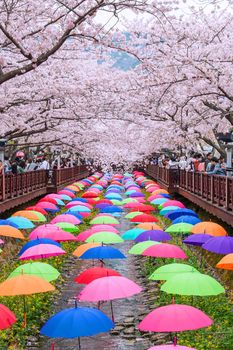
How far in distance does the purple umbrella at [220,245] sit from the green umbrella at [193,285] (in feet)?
11.7

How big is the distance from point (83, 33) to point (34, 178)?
874 inches

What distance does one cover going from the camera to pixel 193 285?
9.56 m

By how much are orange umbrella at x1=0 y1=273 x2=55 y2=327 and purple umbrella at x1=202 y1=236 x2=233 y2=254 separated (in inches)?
184

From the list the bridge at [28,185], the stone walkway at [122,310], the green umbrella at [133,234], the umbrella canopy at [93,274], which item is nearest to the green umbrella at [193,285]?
the stone walkway at [122,310]

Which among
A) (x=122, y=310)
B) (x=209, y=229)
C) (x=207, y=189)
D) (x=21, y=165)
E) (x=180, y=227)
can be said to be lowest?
(x=122, y=310)

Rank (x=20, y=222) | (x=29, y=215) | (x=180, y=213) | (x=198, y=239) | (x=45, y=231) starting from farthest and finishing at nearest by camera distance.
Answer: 1. (x=180, y=213)
2. (x=29, y=215)
3. (x=20, y=222)
4. (x=45, y=231)
5. (x=198, y=239)

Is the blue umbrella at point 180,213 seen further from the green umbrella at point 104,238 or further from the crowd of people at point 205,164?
the green umbrella at point 104,238

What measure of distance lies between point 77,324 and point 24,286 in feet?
7.52

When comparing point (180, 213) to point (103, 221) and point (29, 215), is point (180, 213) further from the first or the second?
point (29, 215)

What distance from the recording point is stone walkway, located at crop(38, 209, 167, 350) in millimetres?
10781

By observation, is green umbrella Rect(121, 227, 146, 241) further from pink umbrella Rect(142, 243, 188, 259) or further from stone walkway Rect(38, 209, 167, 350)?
pink umbrella Rect(142, 243, 188, 259)

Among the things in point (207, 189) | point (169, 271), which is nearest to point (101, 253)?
point (169, 271)

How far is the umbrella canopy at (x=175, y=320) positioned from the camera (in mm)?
7734

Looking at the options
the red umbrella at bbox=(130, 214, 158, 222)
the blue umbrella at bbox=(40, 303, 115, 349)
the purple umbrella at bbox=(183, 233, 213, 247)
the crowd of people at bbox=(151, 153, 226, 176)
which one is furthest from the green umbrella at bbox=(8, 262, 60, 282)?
the crowd of people at bbox=(151, 153, 226, 176)
